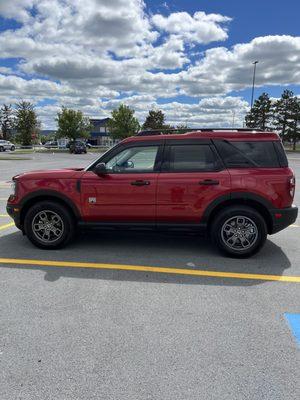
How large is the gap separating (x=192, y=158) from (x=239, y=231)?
1.21 meters

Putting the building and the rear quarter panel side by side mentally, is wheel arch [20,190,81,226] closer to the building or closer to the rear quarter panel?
the rear quarter panel

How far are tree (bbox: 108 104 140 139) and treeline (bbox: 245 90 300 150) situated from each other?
18.8 metres

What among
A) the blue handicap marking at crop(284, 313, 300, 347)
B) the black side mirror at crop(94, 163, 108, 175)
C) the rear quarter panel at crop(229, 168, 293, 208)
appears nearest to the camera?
the blue handicap marking at crop(284, 313, 300, 347)

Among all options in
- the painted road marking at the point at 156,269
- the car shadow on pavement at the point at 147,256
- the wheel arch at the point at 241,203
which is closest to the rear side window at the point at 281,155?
the wheel arch at the point at 241,203

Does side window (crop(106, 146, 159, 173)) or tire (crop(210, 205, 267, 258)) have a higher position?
side window (crop(106, 146, 159, 173))

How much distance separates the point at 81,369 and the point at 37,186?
323cm

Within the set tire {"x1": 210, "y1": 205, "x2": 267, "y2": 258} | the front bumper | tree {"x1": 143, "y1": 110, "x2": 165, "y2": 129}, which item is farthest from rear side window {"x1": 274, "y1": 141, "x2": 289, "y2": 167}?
tree {"x1": 143, "y1": 110, "x2": 165, "y2": 129}

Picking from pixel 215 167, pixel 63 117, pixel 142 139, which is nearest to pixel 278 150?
pixel 215 167

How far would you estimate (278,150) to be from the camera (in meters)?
5.00

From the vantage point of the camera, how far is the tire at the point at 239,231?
4.96 meters

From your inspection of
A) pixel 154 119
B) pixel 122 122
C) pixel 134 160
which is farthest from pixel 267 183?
pixel 154 119

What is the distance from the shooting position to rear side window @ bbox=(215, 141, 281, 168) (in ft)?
16.4

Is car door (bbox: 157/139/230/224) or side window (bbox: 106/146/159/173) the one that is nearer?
car door (bbox: 157/139/230/224)

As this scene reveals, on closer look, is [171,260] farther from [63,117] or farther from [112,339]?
[63,117]
